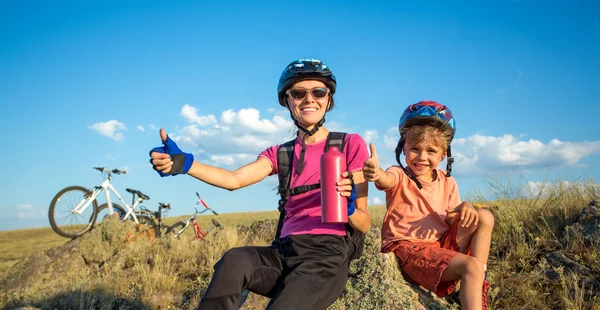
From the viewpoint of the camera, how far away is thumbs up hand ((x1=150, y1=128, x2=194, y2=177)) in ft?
9.82

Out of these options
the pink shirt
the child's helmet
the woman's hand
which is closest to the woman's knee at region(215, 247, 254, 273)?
the pink shirt

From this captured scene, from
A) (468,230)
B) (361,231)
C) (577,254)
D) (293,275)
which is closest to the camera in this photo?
(293,275)

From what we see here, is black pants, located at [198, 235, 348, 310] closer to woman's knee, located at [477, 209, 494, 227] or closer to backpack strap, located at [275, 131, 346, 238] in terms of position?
backpack strap, located at [275, 131, 346, 238]

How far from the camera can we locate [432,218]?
4.10m

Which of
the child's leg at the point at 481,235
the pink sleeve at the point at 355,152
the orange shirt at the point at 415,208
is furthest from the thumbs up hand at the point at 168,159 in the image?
the child's leg at the point at 481,235

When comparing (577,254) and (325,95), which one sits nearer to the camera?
(325,95)

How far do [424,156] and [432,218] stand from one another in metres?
0.56

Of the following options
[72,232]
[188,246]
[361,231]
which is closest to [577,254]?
[361,231]

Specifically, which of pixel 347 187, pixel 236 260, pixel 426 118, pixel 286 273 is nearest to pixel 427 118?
pixel 426 118

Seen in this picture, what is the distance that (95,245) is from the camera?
10.1m

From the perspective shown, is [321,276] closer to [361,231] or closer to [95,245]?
[361,231]

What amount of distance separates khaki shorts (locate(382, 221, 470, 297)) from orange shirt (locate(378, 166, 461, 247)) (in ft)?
0.24

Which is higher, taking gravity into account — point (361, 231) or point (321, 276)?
point (361, 231)

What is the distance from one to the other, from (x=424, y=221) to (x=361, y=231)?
1.00 meters
